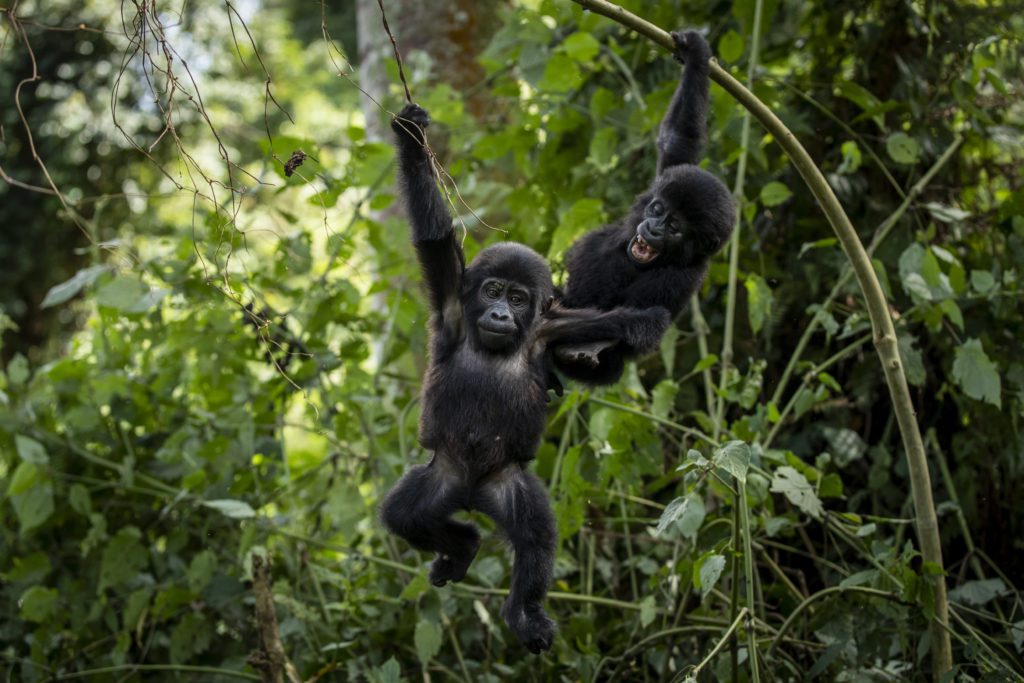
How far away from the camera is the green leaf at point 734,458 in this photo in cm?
295

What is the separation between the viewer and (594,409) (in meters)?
4.43

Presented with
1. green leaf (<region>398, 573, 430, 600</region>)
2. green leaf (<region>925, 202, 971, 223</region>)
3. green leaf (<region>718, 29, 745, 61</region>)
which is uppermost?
green leaf (<region>718, 29, 745, 61</region>)

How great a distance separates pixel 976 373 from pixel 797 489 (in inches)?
37.9

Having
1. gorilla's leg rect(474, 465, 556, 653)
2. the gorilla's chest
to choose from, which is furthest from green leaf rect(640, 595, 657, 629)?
the gorilla's chest

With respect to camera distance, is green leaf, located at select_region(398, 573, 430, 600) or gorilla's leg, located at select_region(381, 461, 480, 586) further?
green leaf, located at select_region(398, 573, 430, 600)

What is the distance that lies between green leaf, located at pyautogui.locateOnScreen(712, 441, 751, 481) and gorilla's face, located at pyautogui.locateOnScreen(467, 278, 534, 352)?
0.74 metres

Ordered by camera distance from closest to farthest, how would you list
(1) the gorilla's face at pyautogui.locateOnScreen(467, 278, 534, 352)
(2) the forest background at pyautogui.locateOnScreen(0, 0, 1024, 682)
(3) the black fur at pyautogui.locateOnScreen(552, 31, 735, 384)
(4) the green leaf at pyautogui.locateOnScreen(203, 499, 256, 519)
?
(1) the gorilla's face at pyautogui.locateOnScreen(467, 278, 534, 352) < (3) the black fur at pyautogui.locateOnScreen(552, 31, 735, 384) < (4) the green leaf at pyautogui.locateOnScreen(203, 499, 256, 519) < (2) the forest background at pyautogui.locateOnScreen(0, 0, 1024, 682)

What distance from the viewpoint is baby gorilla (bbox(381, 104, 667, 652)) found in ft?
10.7

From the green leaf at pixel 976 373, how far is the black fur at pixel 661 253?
1.14m

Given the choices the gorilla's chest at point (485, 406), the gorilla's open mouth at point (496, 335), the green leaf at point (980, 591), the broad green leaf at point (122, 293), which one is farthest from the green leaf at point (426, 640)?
the green leaf at point (980, 591)

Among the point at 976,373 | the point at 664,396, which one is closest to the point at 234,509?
the point at 664,396

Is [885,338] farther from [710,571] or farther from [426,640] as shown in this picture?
[426,640]

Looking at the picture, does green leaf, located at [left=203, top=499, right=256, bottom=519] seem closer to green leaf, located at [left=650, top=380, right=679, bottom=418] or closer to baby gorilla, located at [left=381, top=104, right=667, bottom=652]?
baby gorilla, located at [left=381, top=104, right=667, bottom=652]

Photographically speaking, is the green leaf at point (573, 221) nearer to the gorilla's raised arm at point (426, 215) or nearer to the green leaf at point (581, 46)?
the green leaf at point (581, 46)
